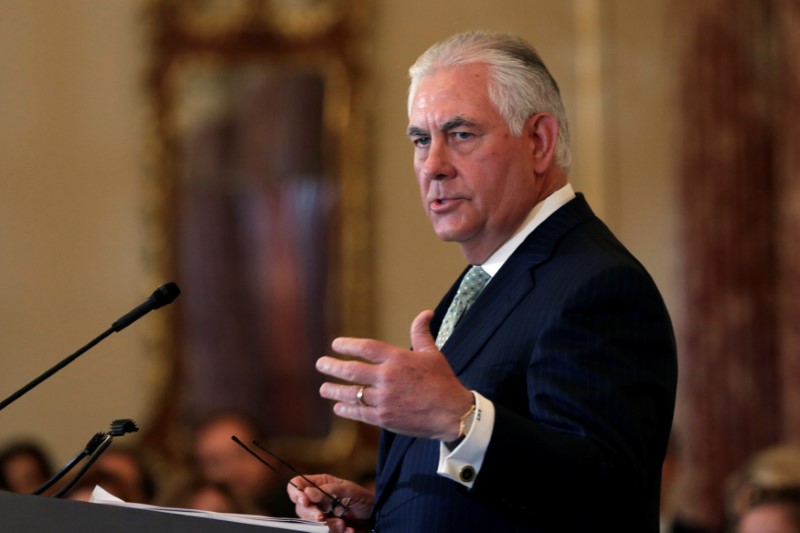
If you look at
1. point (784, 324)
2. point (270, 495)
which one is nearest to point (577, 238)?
point (270, 495)

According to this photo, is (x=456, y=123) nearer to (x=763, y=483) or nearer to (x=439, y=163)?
(x=439, y=163)

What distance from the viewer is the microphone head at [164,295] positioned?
2.70 m

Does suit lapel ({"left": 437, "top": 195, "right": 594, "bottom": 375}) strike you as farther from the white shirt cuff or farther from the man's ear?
the white shirt cuff

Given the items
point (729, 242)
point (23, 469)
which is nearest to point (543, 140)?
point (23, 469)

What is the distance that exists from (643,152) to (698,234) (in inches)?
35.9

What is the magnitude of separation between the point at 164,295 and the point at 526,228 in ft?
2.55

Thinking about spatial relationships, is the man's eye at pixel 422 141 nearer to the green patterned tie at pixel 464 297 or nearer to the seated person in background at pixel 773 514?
the green patterned tie at pixel 464 297

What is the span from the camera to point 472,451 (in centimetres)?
218

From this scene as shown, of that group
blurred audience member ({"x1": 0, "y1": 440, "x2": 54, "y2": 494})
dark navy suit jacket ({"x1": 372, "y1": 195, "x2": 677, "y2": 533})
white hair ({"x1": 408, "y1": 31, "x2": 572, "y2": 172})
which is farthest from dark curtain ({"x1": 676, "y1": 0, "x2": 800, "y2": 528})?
dark navy suit jacket ({"x1": 372, "y1": 195, "x2": 677, "y2": 533})

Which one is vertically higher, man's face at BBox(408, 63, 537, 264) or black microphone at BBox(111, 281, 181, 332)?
man's face at BBox(408, 63, 537, 264)

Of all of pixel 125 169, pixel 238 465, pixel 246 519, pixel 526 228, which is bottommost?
pixel 238 465

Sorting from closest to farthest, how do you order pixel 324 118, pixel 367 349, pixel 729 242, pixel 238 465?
pixel 367 349, pixel 238 465, pixel 729 242, pixel 324 118

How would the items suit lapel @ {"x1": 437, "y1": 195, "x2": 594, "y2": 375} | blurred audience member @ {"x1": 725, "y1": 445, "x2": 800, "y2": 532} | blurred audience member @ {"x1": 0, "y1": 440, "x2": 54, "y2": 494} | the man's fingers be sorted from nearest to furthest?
1. the man's fingers
2. suit lapel @ {"x1": 437, "y1": 195, "x2": 594, "y2": 375}
3. blurred audience member @ {"x1": 725, "y1": 445, "x2": 800, "y2": 532}
4. blurred audience member @ {"x1": 0, "y1": 440, "x2": 54, "y2": 494}

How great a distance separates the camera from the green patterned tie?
2852 mm
